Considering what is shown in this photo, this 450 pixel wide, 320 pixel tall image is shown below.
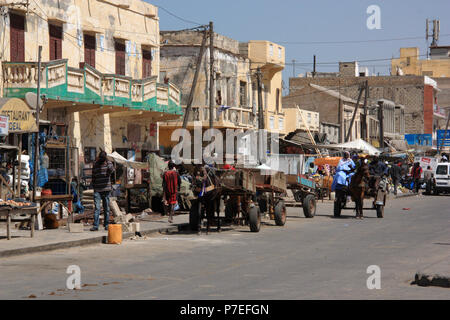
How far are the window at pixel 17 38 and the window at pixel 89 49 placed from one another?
13.6ft

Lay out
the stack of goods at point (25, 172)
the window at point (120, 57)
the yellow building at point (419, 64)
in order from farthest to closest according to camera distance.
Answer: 1. the yellow building at point (419, 64)
2. the window at point (120, 57)
3. the stack of goods at point (25, 172)

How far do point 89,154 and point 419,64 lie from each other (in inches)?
3342

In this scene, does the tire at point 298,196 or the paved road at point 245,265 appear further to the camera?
the tire at point 298,196

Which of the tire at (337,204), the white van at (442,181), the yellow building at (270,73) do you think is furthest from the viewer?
the yellow building at (270,73)

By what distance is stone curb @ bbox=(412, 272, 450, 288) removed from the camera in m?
10.9

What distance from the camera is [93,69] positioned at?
29.4m

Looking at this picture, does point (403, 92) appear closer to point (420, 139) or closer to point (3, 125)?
point (420, 139)

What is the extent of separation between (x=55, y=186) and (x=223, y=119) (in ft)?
73.4

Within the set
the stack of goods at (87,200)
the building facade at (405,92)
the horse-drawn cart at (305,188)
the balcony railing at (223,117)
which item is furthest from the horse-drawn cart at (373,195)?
the building facade at (405,92)

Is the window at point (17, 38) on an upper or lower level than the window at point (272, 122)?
upper

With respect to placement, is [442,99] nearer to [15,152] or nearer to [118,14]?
[118,14]

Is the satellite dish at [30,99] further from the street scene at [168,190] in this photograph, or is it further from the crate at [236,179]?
the crate at [236,179]

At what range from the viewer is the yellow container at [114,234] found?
17.5m

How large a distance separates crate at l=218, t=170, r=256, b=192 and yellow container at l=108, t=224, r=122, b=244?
11.1 ft
